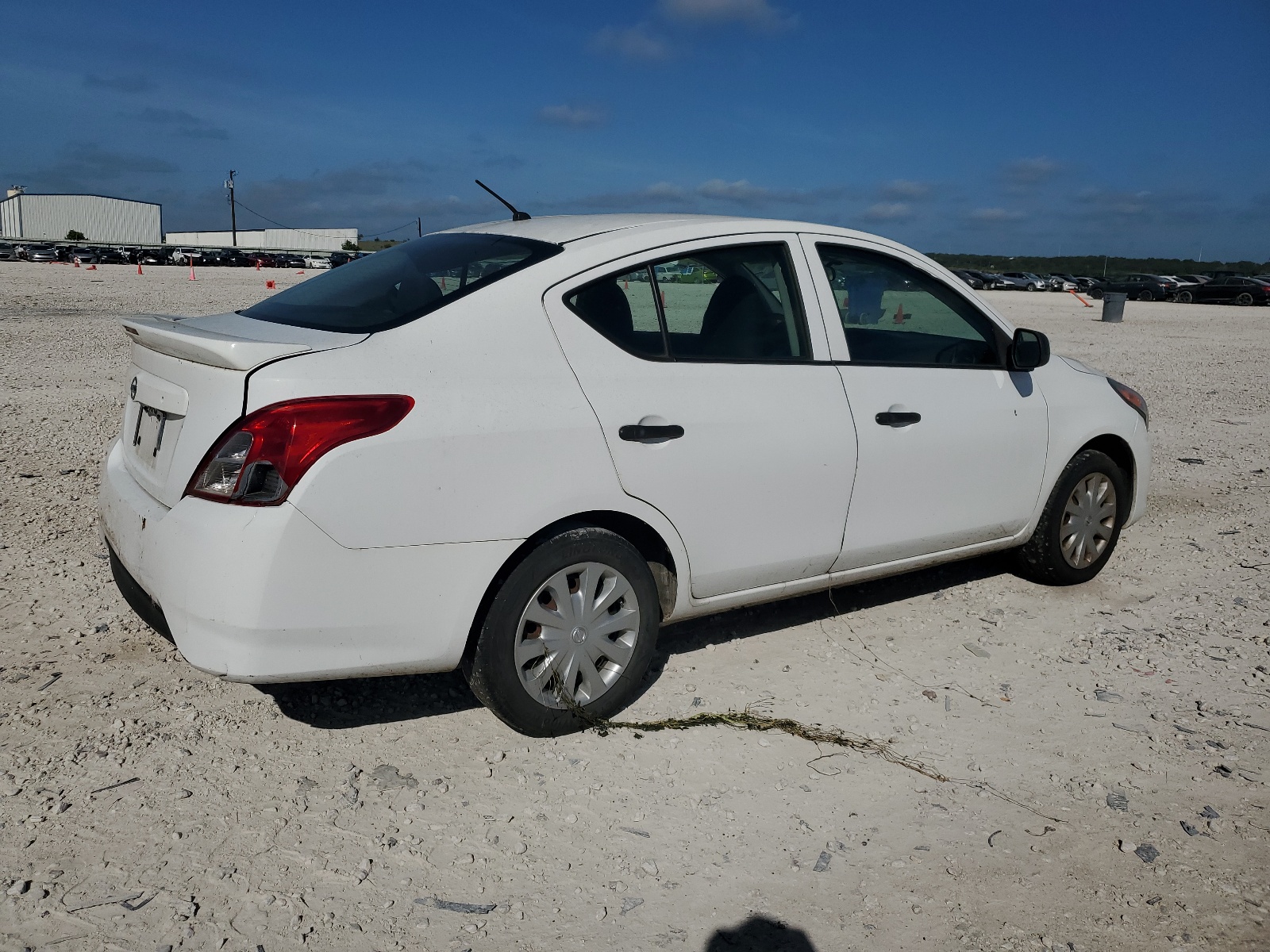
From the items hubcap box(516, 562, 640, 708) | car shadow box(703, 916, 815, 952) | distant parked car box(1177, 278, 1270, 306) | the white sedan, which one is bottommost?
car shadow box(703, 916, 815, 952)

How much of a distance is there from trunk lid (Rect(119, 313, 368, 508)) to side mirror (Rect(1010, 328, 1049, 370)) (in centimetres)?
296

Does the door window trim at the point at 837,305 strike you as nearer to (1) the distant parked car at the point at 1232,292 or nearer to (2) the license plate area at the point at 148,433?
(2) the license plate area at the point at 148,433

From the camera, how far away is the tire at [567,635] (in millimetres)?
3285

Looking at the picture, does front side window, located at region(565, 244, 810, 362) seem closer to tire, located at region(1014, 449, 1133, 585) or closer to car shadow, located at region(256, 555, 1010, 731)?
car shadow, located at region(256, 555, 1010, 731)

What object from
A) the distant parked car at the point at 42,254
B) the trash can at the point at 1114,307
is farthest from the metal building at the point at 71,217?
the trash can at the point at 1114,307

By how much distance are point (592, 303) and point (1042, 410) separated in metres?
2.43

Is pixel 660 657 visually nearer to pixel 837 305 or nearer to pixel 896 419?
pixel 896 419

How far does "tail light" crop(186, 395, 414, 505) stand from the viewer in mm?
2896

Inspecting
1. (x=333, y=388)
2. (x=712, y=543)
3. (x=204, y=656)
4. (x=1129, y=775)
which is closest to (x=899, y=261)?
(x=712, y=543)

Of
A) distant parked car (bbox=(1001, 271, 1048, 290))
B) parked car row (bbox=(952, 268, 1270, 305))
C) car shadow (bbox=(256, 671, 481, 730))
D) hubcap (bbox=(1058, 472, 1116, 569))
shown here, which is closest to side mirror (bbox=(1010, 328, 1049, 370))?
hubcap (bbox=(1058, 472, 1116, 569))

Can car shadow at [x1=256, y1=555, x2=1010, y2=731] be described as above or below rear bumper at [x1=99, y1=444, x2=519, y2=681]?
below

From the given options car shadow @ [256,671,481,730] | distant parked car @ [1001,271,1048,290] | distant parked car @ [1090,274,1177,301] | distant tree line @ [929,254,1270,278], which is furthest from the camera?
distant tree line @ [929,254,1270,278]

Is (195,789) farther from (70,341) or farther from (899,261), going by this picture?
(70,341)

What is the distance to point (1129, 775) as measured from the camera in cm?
343
